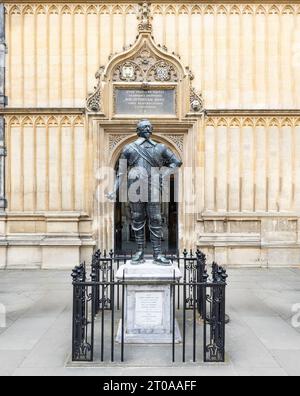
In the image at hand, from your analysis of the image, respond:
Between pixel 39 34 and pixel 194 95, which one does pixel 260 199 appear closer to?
pixel 194 95

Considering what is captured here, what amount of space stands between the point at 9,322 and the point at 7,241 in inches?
213

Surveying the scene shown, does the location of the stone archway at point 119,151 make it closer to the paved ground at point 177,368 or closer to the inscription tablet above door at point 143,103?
the inscription tablet above door at point 143,103

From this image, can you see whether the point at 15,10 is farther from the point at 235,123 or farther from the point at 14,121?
the point at 235,123

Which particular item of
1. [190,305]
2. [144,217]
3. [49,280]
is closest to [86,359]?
[144,217]

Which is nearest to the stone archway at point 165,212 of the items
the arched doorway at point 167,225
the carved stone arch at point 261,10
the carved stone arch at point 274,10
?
the arched doorway at point 167,225

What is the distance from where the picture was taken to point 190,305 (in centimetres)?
780

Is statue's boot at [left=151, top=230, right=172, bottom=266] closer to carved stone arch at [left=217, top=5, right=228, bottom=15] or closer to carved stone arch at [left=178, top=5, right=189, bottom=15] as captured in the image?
carved stone arch at [left=178, top=5, right=189, bottom=15]

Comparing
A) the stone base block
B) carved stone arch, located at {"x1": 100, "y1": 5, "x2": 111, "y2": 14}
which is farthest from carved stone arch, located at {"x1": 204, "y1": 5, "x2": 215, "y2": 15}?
the stone base block

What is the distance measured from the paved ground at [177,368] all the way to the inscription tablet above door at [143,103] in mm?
4830

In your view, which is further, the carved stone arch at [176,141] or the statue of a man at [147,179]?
the carved stone arch at [176,141]

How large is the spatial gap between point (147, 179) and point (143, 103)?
21.6ft

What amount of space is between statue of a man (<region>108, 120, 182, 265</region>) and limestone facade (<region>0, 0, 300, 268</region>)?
5.96 meters

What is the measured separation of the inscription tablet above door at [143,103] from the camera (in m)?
12.1

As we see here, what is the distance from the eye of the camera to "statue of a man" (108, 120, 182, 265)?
237 inches
